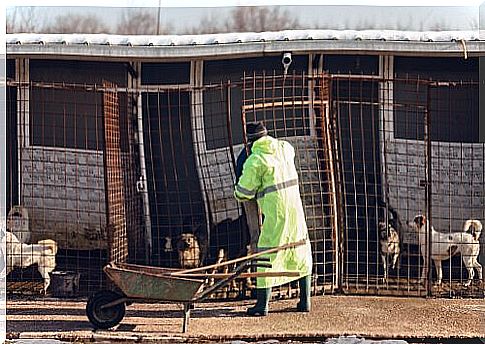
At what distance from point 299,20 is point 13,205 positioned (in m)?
2.81

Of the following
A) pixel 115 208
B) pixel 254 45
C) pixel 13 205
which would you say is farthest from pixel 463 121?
pixel 13 205

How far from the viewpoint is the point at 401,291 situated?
7668 mm

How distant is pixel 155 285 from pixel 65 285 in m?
1.51

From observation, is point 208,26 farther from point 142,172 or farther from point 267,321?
point 267,321

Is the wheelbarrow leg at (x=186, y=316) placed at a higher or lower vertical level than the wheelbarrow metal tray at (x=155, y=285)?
lower

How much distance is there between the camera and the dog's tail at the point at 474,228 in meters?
7.82

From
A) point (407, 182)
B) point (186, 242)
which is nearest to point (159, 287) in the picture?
point (186, 242)

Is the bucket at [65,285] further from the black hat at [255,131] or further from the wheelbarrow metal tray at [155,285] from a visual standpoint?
the black hat at [255,131]

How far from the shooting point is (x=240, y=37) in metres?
7.41

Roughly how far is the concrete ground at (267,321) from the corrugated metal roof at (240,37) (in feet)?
6.67

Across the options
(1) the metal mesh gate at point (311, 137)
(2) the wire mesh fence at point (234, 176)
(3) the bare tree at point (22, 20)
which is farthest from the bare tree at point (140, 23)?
(1) the metal mesh gate at point (311, 137)

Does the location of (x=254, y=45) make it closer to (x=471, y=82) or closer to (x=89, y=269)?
(x=471, y=82)

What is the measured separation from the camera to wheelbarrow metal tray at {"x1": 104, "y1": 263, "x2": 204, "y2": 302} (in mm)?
6309

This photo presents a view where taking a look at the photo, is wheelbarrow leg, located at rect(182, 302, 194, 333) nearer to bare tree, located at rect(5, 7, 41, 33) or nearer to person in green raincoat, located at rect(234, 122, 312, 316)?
person in green raincoat, located at rect(234, 122, 312, 316)
